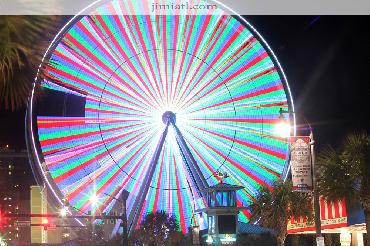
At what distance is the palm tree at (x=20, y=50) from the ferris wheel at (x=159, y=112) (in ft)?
90.8

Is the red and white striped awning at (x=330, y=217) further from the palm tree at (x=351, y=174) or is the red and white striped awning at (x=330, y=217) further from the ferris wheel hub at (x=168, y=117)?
the ferris wheel hub at (x=168, y=117)

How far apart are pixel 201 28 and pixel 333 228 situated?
15900 mm

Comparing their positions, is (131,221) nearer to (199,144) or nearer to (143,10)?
(199,144)

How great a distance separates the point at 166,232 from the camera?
166 feet

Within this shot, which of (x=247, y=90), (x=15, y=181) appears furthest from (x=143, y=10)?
(x=15, y=181)

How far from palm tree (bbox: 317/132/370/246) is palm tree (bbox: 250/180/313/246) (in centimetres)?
879

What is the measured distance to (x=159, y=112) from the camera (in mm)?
36062

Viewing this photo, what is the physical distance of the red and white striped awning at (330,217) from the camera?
22766 millimetres

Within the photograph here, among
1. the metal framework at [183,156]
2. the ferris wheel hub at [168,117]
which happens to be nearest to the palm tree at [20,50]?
the metal framework at [183,156]

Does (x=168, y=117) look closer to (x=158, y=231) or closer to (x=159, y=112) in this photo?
(x=159, y=112)

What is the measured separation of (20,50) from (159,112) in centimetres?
2947

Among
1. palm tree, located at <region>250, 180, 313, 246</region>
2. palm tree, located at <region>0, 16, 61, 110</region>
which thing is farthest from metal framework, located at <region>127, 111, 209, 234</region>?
palm tree, located at <region>0, 16, 61, 110</region>

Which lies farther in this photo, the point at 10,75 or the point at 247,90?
the point at 247,90

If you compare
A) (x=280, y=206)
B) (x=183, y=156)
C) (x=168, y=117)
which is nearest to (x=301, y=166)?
(x=280, y=206)
